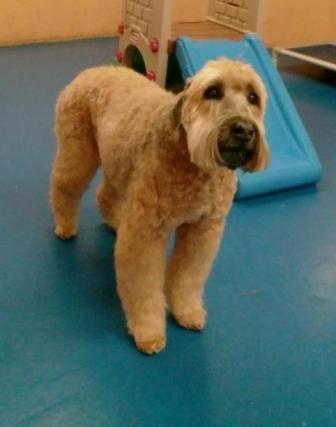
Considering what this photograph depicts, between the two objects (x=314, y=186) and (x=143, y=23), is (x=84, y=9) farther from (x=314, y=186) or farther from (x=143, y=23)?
(x=314, y=186)

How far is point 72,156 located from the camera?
7.38ft

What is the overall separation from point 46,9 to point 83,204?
3422mm

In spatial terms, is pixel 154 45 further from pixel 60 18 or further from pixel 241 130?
pixel 60 18

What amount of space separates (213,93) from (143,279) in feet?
2.16

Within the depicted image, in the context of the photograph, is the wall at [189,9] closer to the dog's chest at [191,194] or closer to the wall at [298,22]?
the wall at [298,22]

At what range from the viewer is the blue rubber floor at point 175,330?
1.72 m

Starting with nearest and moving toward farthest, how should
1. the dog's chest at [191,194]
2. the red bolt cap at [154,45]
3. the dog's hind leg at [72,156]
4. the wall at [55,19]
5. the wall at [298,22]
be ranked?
the dog's chest at [191,194]
the dog's hind leg at [72,156]
the red bolt cap at [154,45]
the wall at [55,19]
the wall at [298,22]

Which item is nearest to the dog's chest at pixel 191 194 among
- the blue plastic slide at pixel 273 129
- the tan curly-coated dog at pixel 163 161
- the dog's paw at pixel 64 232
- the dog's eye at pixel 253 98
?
the tan curly-coated dog at pixel 163 161

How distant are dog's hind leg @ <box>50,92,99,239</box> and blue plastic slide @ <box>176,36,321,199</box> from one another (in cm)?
93

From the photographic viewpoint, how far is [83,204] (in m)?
2.83

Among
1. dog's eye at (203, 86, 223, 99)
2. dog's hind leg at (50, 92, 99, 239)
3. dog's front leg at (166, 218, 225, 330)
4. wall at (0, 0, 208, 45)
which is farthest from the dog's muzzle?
wall at (0, 0, 208, 45)

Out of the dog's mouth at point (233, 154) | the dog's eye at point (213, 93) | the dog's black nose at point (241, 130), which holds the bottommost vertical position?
the dog's mouth at point (233, 154)

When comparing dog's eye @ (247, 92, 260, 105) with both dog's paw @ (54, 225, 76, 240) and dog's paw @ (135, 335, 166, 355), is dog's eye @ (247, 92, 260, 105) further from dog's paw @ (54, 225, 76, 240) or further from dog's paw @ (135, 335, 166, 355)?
dog's paw @ (54, 225, 76, 240)

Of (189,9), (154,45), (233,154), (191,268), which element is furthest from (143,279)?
(189,9)
